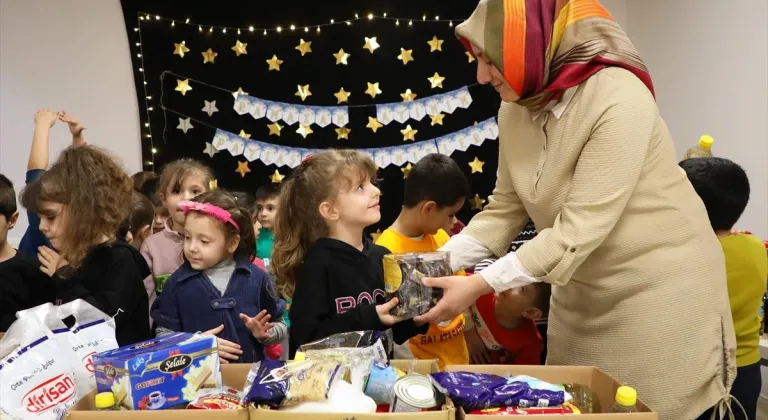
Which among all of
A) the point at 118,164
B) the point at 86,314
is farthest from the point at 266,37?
the point at 86,314

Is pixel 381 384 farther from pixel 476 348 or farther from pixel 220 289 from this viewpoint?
pixel 476 348

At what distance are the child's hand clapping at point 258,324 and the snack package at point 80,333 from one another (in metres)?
0.63

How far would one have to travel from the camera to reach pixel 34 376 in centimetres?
112

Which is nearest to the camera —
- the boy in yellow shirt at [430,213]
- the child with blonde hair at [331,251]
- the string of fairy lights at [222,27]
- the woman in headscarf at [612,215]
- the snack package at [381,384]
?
the snack package at [381,384]

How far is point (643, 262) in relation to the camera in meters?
1.34

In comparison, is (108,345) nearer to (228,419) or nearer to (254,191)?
(228,419)

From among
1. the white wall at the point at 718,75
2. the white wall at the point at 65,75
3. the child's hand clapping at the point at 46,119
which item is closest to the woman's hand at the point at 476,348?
the white wall at the point at 718,75

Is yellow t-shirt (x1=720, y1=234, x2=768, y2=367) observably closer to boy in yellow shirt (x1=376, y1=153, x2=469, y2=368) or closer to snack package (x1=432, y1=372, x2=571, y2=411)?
boy in yellow shirt (x1=376, y1=153, x2=469, y2=368)

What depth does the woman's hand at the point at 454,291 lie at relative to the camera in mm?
1318

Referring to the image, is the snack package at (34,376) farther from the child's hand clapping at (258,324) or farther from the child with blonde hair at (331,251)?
the child's hand clapping at (258,324)

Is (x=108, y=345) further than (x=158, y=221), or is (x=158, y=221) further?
(x=158, y=221)

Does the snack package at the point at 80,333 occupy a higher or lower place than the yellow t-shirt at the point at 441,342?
higher

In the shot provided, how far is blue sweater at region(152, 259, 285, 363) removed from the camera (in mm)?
2016

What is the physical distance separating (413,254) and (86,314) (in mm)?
795
